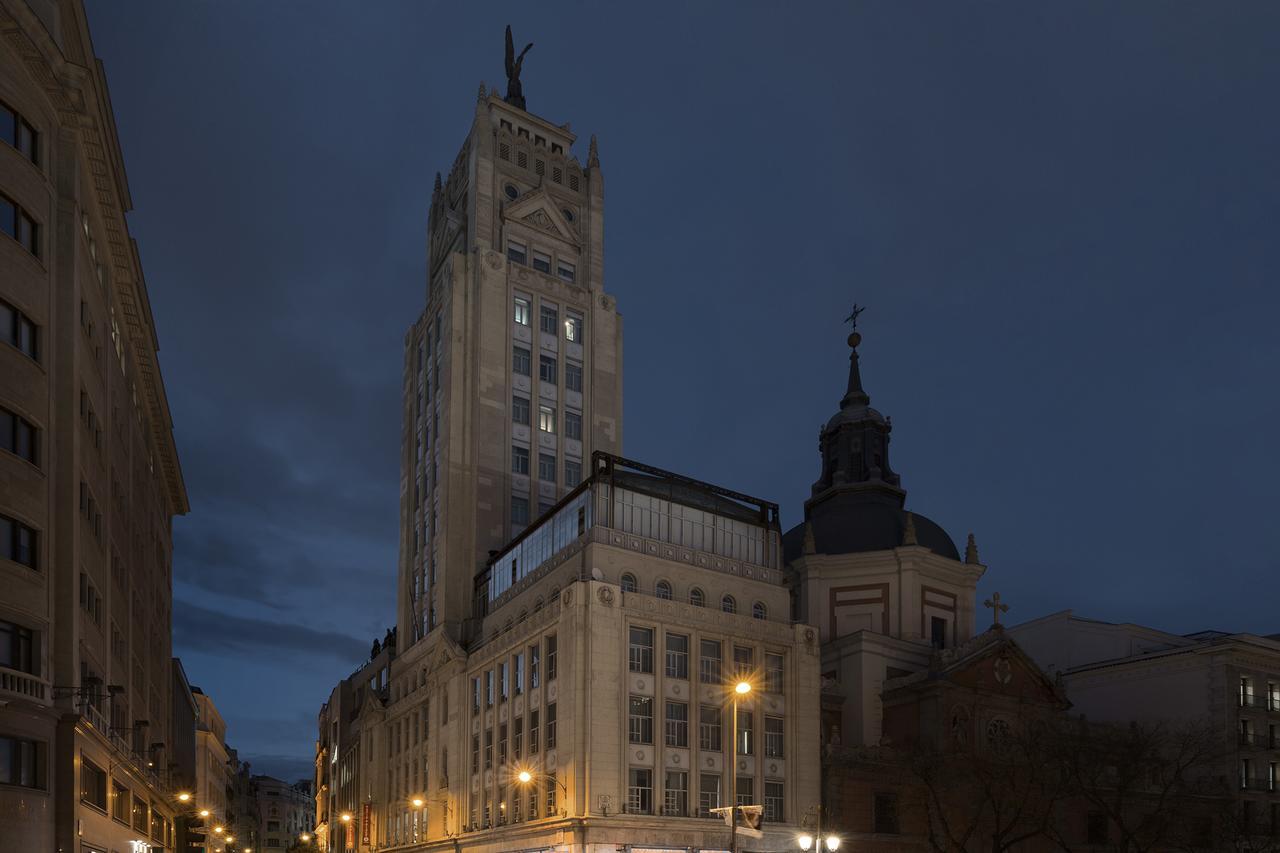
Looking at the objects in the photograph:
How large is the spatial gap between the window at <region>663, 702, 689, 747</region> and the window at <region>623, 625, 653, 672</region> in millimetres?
2712

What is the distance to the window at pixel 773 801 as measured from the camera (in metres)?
66.6

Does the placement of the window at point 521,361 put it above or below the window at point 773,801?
above

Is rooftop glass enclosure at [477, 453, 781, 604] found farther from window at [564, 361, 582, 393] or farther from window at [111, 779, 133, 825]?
window at [111, 779, 133, 825]

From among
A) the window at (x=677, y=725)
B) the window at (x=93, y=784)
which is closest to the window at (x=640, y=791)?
the window at (x=677, y=725)

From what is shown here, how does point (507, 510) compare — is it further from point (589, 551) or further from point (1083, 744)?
point (1083, 744)

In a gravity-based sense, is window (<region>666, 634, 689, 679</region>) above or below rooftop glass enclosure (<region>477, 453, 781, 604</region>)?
below

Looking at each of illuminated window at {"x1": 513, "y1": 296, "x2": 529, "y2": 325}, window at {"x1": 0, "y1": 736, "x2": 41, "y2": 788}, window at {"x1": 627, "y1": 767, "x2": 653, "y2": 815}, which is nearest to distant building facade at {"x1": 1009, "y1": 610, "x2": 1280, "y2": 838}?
window at {"x1": 627, "y1": 767, "x2": 653, "y2": 815}

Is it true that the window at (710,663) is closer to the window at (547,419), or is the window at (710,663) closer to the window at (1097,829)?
A: the window at (547,419)

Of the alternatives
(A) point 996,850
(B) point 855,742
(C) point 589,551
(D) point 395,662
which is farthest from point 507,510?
(A) point 996,850

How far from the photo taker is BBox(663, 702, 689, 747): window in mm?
64938

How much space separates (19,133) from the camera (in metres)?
38.8

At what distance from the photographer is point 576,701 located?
62156 mm

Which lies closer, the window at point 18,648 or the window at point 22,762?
the window at point 22,762

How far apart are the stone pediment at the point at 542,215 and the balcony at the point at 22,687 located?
A: 6774cm
